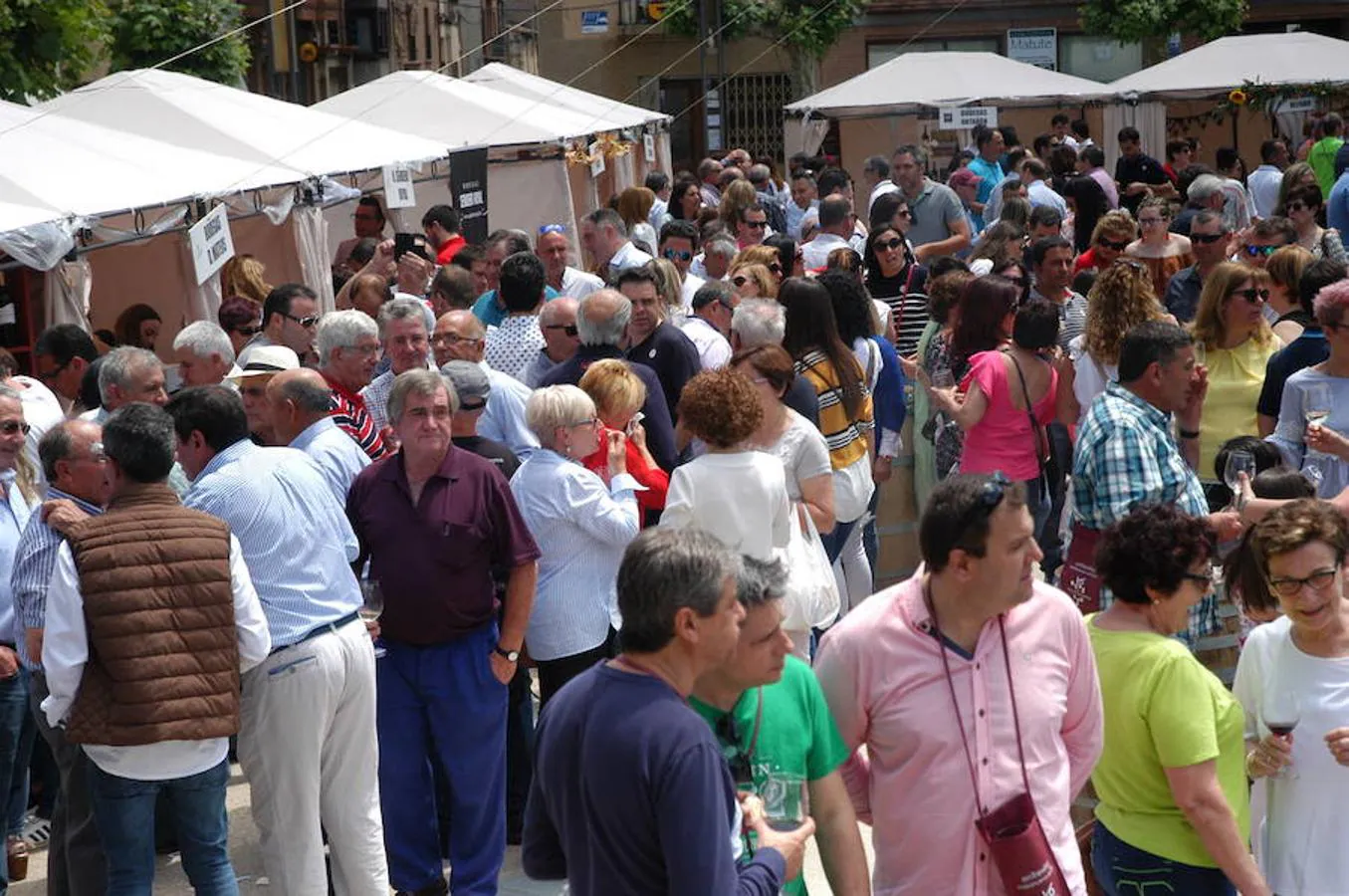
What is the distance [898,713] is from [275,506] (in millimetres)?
2289

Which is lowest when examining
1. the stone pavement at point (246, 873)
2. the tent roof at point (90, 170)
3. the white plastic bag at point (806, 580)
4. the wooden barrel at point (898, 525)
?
the stone pavement at point (246, 873)

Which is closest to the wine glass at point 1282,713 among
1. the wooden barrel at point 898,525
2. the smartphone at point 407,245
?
the wooden barrel at point 898,525

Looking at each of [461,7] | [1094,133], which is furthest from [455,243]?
[461,7]

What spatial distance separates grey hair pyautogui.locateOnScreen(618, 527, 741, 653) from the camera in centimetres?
328

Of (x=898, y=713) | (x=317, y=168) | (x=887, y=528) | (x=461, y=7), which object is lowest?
(x=887, y=528)

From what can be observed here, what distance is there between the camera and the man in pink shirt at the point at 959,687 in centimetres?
379

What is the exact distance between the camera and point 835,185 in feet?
53.2

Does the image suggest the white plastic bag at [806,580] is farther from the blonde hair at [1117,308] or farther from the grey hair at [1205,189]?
the grey hair at [1205,189]

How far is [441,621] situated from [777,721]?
241 centimetres

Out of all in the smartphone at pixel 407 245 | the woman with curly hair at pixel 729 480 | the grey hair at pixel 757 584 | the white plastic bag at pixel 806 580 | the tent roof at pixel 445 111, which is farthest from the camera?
the tent roof at pixel 445 111

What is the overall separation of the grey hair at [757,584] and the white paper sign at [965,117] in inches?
781

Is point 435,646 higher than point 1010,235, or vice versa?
point 1010,235

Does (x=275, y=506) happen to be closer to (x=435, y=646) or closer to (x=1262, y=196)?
Result: (x=435, y=646)

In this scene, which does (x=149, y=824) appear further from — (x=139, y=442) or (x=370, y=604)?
(x=139, y=442)
